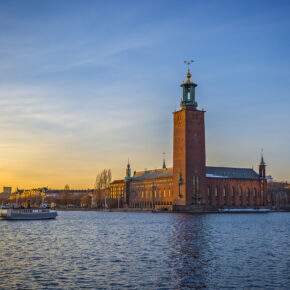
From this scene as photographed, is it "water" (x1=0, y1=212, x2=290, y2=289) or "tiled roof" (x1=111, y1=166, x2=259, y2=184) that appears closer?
"water" (x1=0, y1=212, x2=290, y2=289)

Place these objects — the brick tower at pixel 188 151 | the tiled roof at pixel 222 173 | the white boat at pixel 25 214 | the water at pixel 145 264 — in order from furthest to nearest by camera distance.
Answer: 1. the tiled roof at pixel 222 173
2. the brick tower at pixel 188 151
3. the white boat at pixel 25 214
4. the water at pixel 145 264

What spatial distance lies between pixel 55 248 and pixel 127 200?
11778 cm

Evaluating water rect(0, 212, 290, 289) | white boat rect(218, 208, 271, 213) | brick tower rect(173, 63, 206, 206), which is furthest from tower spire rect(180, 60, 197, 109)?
water rect(0, 212, 290, 289)

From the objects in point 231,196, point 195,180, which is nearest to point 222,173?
point 231,196

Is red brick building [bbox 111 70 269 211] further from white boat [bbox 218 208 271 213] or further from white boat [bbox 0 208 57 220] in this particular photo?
white boat [bbox 0 208 57 220]

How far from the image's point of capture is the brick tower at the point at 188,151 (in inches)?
4377

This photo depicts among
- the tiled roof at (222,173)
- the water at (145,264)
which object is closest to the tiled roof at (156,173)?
the tiled roof at (222,173)

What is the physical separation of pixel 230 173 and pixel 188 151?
22.5 meters

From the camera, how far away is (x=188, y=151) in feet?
370

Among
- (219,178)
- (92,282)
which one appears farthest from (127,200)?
(92,282)

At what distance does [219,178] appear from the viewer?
121500 millimetres

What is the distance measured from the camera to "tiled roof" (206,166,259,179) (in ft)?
408

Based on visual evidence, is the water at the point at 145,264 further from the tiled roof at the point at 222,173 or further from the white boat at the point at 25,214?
the tiled roof at the point at 222,173

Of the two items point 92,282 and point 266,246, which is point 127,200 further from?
point 92,282
